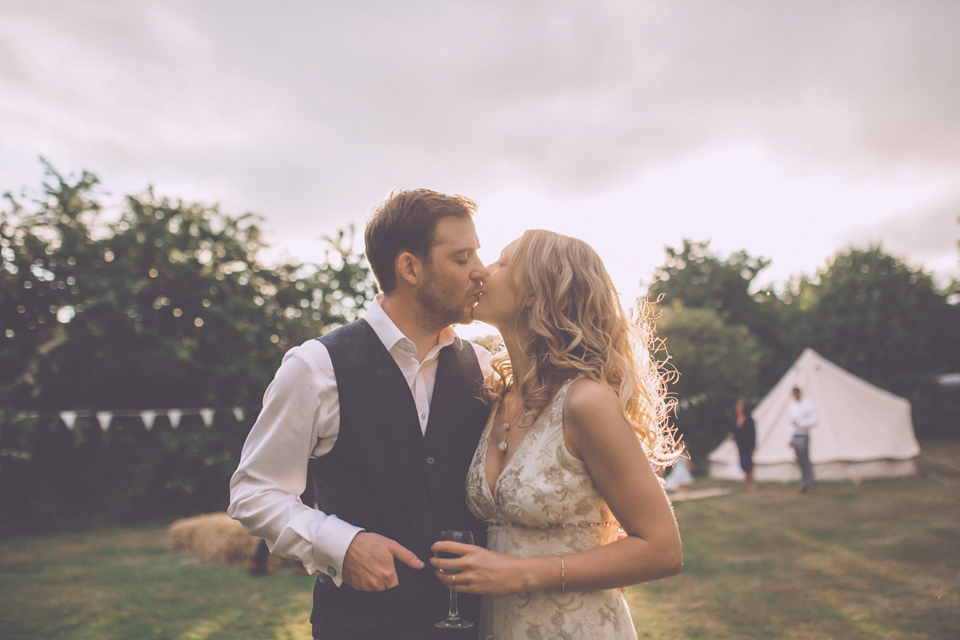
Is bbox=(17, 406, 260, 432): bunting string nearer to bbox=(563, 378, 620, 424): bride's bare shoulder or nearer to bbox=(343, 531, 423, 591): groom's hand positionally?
bbox=(343, 531, 423, 591): groom's hand

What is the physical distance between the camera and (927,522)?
8.12 meters

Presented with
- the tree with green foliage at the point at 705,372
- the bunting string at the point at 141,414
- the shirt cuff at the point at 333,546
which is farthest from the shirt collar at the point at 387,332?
the tree with green foliage at the point at 705,372

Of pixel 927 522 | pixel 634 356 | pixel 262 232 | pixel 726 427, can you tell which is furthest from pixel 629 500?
pixel 726 427

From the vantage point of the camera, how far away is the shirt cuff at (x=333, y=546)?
1.85m

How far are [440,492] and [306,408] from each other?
1.67ft

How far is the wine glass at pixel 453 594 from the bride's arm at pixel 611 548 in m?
0.03

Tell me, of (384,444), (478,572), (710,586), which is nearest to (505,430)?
→ (384,444)

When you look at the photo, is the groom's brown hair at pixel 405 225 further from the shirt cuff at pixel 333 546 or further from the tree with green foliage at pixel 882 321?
the tree with green foliage at pixel 882 321

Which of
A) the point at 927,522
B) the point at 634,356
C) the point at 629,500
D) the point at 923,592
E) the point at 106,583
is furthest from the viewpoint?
the point at 927,522

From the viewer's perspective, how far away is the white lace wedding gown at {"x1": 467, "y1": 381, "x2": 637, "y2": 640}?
1905mm

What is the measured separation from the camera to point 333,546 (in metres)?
1.86

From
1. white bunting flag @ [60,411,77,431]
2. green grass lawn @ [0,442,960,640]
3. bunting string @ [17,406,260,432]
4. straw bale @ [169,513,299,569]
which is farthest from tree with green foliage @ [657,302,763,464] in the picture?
white bunting flag @ [60,411,77,431]

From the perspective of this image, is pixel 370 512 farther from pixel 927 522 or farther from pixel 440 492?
pixel 927 522

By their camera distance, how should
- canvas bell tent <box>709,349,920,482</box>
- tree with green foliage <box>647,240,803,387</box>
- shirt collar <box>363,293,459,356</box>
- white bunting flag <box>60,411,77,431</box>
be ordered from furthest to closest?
tree with green foliage <box>647,240,803,387</box>, canvas bell tent <box>709,349,920,482</box>, white bunting flag <box>60,411,77,431</box>, shirt collar <box>363,293,459,356</box>
